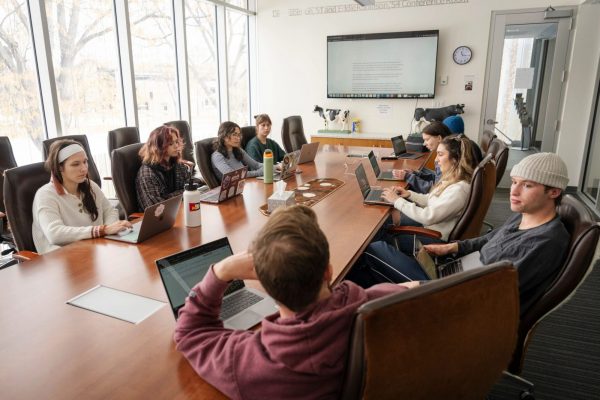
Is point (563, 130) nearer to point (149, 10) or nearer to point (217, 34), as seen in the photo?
point (217, 34)

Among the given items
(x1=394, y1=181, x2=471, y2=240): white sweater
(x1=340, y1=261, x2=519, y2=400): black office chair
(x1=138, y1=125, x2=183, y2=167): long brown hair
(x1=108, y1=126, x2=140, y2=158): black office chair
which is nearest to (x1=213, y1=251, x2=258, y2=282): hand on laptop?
(x1=340, y1=261, x2=519, y2=400): black office chair

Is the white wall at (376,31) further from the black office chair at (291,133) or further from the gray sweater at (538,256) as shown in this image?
the gray sweater at (538,256)

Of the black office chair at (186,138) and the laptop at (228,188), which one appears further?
the black office chair at (186,138)

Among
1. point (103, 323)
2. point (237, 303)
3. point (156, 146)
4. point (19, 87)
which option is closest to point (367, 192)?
point (156, 146)

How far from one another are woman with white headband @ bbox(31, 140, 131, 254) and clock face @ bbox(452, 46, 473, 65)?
5.02 meters

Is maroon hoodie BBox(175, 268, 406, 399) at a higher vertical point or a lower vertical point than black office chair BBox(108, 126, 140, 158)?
lower

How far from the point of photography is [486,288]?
88 centimetres

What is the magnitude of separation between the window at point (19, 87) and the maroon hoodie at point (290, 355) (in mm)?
3483

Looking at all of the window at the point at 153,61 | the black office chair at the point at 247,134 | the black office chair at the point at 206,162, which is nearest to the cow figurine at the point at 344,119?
the window at the point at 153,61

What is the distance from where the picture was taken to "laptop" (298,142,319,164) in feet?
12.7

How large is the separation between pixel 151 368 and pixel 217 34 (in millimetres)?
5810

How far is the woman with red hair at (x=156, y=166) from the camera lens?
8.50 ft

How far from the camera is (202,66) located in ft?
19.2

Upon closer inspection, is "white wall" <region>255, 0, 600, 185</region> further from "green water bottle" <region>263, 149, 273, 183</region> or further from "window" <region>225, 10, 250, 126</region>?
"green water bottle" <region>263, 149, 273, 183</region>
